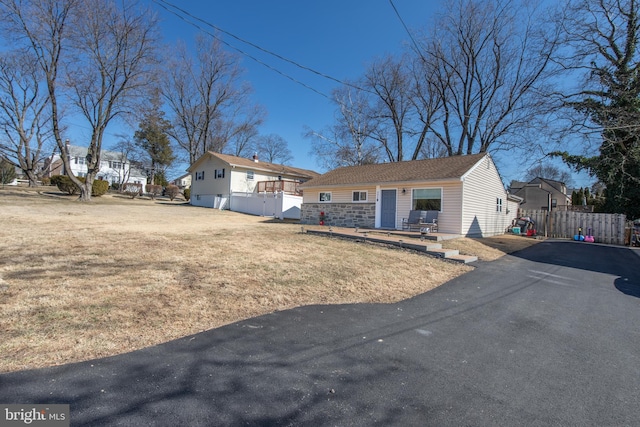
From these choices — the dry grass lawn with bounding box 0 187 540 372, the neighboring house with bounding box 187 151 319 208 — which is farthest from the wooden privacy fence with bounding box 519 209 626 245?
the neighboring house with bounding box 187 151 319 208

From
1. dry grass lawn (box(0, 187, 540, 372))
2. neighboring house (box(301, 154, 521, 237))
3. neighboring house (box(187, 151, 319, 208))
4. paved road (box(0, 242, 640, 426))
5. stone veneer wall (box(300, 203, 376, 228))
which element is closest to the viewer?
paved road (box(0, 242, 640, 426))

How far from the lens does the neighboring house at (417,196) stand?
44.8 feet

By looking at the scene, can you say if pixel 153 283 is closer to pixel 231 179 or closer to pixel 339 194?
pixel 339 194

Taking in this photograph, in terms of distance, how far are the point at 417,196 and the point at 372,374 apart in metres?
12.8

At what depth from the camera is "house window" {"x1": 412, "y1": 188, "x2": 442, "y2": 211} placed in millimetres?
14055

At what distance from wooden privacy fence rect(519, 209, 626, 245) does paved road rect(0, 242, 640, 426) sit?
47.2 ft

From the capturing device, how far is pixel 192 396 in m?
2.29

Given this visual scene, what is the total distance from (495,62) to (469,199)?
666 inches

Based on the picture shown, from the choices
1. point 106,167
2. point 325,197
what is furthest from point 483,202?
point 106,167

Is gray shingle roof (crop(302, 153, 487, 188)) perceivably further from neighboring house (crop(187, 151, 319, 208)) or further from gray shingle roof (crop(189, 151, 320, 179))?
gray shingle roof (crop(189, 151, 320, 179))

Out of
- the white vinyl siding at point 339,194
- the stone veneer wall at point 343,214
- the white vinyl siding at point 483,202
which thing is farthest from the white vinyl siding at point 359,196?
the white vinyl siding at point 483,202

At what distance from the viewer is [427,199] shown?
1434 centimetres

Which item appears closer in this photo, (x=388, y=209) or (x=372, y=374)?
(x=372, y=374)

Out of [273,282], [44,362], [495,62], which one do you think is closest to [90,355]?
[44,362]
